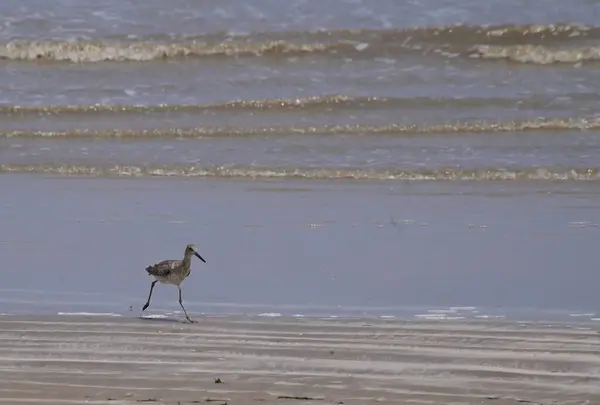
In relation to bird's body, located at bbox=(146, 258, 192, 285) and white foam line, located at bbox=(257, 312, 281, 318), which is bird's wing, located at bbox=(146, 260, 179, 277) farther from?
white foam line, located at bbox=(257, 312, 281, 318)

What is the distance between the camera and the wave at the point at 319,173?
11.8 meters

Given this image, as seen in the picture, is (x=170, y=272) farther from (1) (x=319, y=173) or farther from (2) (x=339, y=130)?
(2) (x=339, y=130)

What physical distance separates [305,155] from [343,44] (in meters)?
A: 5.28

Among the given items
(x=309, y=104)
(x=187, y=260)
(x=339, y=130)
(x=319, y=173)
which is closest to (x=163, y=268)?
(x=187, y=260)

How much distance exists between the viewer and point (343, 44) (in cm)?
1794

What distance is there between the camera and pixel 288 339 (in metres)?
6.54

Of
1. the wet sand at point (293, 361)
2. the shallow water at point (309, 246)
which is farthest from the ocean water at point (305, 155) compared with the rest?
the wet sand at point (293, 361)

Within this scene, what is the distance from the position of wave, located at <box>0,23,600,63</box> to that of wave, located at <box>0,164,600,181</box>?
210 inches

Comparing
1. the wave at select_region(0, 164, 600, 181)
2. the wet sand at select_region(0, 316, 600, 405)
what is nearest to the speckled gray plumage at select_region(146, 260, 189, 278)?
the wet sand at select_region(0, 316, 600, 405)

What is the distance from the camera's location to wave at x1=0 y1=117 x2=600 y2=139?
13773 millimetres

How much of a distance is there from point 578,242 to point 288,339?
3.21 metres

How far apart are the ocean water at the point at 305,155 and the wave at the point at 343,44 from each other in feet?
0.13

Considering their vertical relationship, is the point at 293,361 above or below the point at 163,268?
below

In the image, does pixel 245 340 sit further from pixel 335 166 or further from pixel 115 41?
pixel 115 41
